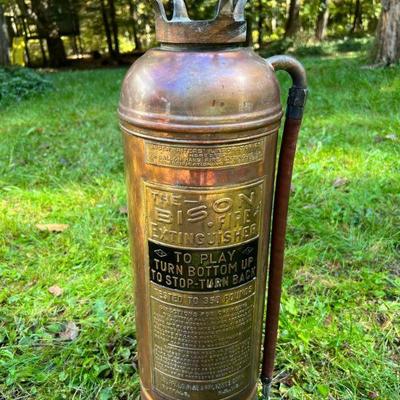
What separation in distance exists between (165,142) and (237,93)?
0.25m

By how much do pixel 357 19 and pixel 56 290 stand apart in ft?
60.3

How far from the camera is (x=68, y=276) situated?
108 inches

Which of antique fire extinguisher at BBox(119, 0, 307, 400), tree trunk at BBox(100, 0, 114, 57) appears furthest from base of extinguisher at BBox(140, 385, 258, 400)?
tree trunk at BBox(100, 0, 114, 57)

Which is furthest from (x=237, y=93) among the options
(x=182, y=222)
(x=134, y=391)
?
(x=134, y=391)

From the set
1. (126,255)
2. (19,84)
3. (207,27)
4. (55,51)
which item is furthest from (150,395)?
(55,51)

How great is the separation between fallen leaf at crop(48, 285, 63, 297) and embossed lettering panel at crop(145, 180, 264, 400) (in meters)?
1.01

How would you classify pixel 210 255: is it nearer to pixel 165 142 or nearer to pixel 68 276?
pixel 165 142

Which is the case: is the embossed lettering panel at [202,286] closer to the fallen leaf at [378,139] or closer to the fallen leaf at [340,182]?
the fallen leaf at [340,182]

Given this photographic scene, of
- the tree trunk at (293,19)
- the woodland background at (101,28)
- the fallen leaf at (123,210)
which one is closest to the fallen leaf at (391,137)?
the fallen leaf at (123,210)

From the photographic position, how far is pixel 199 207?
1.46 m

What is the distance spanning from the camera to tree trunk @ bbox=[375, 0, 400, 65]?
6.57m

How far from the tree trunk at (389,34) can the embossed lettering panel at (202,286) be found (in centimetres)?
616

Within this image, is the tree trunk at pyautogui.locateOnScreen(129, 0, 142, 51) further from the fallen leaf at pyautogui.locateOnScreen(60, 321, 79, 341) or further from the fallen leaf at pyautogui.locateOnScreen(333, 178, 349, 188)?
the fallen leaf at pyautogui.locateOnScreen(60, 321, 79, 341)

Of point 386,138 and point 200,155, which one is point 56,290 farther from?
point 386,138
